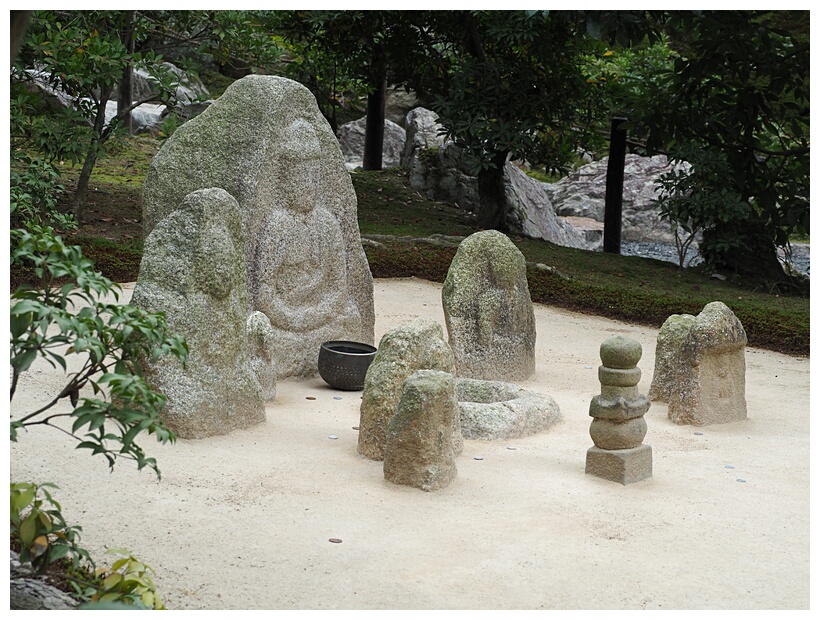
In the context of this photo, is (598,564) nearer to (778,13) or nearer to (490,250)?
(490,250)

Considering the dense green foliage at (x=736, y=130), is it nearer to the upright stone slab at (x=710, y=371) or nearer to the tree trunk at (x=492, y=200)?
the tree trunk at (x=492, y=200)

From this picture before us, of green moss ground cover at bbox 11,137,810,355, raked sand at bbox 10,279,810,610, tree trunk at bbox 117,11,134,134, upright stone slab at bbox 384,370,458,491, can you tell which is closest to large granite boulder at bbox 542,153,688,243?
green moss ground cover at bbox 11,137,810,355

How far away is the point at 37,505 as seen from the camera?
3.68m

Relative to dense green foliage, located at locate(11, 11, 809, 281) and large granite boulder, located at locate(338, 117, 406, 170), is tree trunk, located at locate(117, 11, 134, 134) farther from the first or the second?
large granite boulder, located at locate(338, 117, 406, 170)

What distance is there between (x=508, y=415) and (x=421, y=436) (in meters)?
1.54

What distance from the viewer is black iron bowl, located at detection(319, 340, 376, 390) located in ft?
26.2

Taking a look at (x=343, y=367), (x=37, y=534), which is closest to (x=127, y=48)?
(x=343, y=367)

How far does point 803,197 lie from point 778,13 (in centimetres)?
251

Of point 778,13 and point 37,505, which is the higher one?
point 778,13

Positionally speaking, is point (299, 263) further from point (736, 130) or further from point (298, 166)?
point (736, 130)

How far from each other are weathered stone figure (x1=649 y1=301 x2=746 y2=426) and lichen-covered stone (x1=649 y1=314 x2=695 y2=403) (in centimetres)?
20

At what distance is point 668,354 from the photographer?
25.8 ft

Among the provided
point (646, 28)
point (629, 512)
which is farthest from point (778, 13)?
point (629, 512)

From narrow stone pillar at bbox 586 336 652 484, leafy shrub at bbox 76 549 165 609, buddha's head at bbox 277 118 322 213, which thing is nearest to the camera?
leafy shrub at bbox 76 549 165 609
